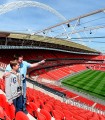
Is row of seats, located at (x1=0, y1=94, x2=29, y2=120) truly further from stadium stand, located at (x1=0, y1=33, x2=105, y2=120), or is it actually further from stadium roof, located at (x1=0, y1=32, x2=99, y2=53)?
stadium roof, located at (x1=0, y1=32, x2=99, y2=53)

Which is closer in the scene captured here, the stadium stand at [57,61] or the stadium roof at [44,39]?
the stadium stand at [57,61]

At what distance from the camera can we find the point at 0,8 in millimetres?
35875

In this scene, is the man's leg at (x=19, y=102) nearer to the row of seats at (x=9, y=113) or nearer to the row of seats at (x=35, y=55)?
the row of seats at (x=9, y=113)

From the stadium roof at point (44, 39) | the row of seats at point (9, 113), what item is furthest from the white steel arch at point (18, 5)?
the row of seats at point (9, 113)

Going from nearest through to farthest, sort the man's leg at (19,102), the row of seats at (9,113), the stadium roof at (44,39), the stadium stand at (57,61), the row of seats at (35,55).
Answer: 1. the row of seats at (9,113)
2. the man's leg at (19,102)
3. the stadium stand at (57,61)
4. the stadium roof at (44,39)
5. the row of seats at (35,55)

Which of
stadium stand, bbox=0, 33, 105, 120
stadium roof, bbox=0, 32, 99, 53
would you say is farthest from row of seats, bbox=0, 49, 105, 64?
stadium roof, bbox=0, 32, 99, 53

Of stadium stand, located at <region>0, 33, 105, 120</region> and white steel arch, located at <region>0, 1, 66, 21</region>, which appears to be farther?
white steel arch, located at <region>0, 1, 66, 21</region>

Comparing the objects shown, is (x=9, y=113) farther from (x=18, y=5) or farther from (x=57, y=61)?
(x=57, y=61)

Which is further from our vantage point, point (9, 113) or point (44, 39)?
point (44, 39)

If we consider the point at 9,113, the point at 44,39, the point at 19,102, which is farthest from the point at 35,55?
the point at 9,113

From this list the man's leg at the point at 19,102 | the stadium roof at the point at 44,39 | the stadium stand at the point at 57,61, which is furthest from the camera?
the stadium roof at the point at 44,39

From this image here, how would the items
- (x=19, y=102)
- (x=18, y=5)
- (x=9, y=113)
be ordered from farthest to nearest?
(x=18, y=5)
(x=19, y=102)
(x=9, y=113)

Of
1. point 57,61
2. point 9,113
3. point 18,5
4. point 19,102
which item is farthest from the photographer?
point 57,61

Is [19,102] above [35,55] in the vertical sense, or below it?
above
